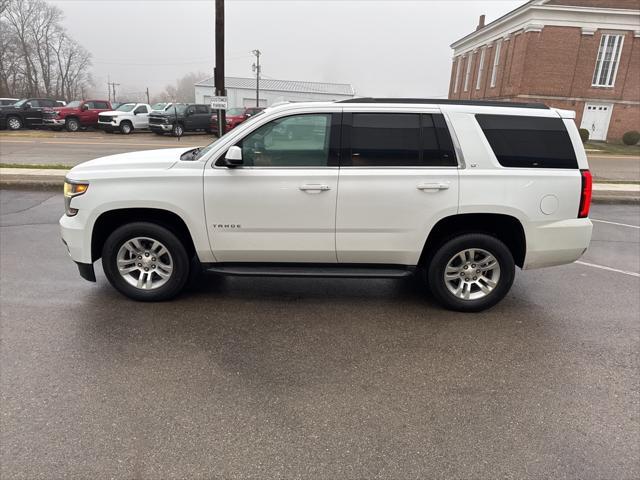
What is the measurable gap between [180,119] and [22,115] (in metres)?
8.90

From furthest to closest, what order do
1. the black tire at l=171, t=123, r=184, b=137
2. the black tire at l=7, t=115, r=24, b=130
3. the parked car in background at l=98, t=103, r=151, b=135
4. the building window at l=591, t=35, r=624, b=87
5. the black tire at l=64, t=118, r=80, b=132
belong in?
the building window at l=591, t=35, r=624, b=87 → the black tire at l=64, t=118, r=80, b=132 → the parked car in background at l=98, t=103, r=151, b=135 → the black tire at l=7, t=115, r=24, b=130 → the black tire at l=171, t=123, r=184, b=137

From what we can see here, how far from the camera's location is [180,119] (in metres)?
23.7

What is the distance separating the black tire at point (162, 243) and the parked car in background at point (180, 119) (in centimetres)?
2081

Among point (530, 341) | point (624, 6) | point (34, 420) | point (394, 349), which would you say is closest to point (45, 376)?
point (34, 420)

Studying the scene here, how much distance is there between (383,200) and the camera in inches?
156

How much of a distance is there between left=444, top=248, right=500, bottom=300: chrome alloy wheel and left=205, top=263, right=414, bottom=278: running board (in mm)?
411

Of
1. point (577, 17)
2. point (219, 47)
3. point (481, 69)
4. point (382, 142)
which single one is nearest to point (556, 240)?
point (382, 142)

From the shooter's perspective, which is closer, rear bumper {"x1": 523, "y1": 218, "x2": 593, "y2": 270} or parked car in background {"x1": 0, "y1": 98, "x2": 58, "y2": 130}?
rear bumper {"x1": 523, "y1": 218, "x2": 593, "y2": 270}

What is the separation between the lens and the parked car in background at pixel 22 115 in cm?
2388

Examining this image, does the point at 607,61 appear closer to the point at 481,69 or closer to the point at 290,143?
the point at 481,69

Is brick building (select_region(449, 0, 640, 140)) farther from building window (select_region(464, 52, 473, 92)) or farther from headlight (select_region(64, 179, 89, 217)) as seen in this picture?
headlight (select_region(64, 179, 89, 217))

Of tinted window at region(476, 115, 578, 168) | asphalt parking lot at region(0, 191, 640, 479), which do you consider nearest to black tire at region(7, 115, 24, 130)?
asphalt parking lot at region(0, 191, 640, 479)

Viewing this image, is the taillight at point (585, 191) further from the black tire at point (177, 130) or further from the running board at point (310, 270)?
the black tire at point (177, 130)

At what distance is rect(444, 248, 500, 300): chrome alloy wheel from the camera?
4227 millimetres
